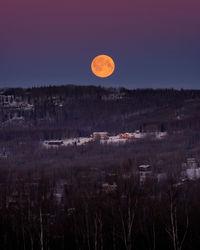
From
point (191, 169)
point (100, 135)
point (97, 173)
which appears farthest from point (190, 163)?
point (100, 135)

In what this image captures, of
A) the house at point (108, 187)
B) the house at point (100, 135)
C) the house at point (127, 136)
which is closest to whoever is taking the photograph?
the house at point (108, 187)

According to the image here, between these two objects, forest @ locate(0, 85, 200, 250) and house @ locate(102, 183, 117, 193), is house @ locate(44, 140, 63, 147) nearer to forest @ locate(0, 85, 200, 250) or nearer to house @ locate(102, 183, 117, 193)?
forest @ locate(0, 85, 200, 250)

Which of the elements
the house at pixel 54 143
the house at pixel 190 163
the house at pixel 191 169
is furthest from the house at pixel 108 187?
the house at pixel 54 143

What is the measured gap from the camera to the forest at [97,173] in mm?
35156

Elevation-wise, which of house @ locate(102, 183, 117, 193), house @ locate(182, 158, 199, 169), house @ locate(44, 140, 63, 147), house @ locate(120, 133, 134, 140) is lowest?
house @ locate(44, 140, 63, 147)

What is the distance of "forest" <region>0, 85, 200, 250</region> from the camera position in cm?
3516

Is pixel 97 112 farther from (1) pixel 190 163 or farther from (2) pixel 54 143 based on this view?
(1) pixel 190 163

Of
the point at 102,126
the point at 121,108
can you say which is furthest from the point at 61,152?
the point at 121,108

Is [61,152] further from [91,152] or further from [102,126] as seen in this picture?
[102,126]

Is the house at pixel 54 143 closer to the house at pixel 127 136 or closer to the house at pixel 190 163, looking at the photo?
the house at pixel 127 136

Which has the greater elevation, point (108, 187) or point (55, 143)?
Answer: point (108, 187)

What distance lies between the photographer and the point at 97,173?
7119cm

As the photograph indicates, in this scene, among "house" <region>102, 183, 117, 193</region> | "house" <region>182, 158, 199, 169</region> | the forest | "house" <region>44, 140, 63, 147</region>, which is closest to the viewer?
the forest

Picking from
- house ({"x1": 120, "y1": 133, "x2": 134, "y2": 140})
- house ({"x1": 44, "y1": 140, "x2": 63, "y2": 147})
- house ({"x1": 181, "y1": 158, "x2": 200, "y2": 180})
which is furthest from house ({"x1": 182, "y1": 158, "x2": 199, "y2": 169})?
house ({"x1": 44, "y1": 140, "x2": 63, "y2": 147})
